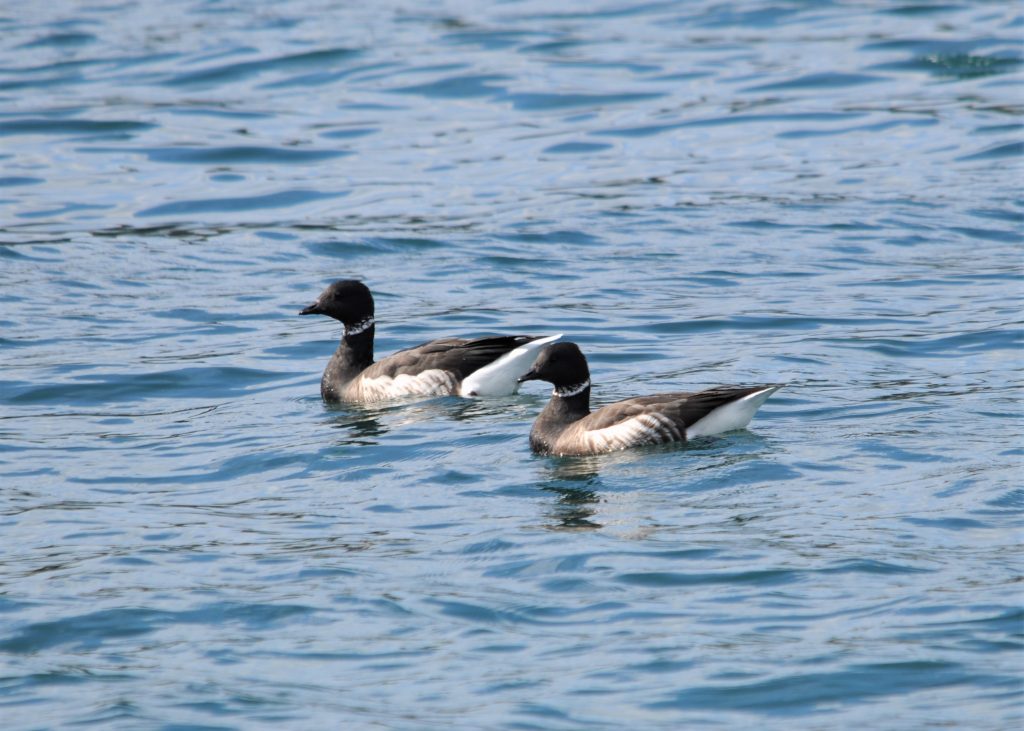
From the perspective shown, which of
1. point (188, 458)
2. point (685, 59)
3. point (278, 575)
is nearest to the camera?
point (278, 575)

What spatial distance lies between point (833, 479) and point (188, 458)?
4526 mm

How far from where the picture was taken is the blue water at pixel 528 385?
25.0 ft

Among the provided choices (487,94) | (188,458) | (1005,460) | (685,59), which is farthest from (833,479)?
(685,59)

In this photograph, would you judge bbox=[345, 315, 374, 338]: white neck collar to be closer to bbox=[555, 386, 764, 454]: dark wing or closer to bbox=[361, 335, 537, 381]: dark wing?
bbox=[361, 335, 537, 381]: dark wing

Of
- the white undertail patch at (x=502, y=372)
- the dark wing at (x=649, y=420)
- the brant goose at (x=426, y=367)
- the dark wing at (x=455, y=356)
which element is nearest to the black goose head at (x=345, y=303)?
the brant goose at (x=426, y=367)

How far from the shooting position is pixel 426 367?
13.1m

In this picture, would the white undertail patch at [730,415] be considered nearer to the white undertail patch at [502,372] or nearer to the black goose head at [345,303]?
the white undertail patch at [502,372]

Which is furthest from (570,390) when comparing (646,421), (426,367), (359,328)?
(359,328)

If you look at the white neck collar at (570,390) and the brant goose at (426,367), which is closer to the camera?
the white neck collar at (570,390)

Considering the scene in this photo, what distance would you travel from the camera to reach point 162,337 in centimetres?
1540

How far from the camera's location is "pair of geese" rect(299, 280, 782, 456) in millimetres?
11125

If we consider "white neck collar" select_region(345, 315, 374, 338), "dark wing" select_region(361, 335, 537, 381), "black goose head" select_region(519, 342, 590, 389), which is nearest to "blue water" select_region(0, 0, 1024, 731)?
"dark wing" select_region(361, 335, 537, 381)

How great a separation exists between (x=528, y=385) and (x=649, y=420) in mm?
2946

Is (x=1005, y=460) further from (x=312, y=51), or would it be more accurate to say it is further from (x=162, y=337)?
(x=312, y=51)
